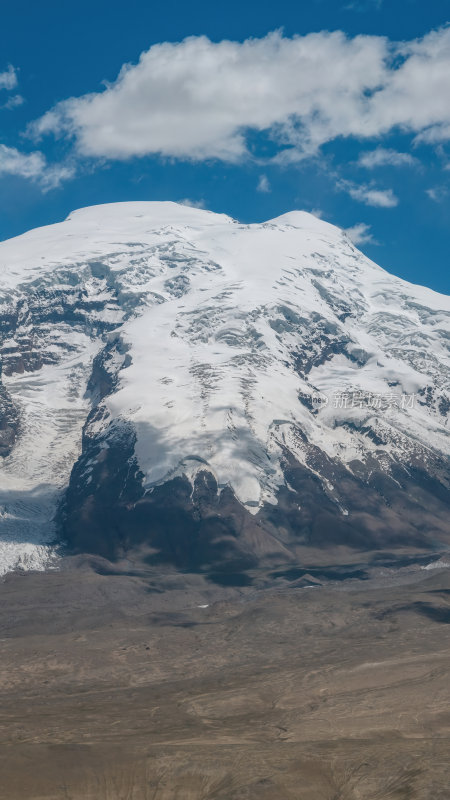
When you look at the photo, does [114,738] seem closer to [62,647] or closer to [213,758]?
[213,758]

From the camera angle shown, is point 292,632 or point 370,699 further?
point 292,632

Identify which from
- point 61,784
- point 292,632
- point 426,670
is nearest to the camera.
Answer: point 61,784

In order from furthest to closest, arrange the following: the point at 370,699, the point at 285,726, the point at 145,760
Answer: the point at 370,699 < the point at 285,726 < the point at 145,760

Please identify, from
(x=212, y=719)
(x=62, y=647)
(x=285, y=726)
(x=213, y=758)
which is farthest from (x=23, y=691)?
(x=213, y=758)

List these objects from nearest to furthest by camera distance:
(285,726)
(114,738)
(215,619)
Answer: (114,738) → (285,726) → (215,619)

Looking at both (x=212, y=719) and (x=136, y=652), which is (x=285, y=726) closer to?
(x=212, y=719)

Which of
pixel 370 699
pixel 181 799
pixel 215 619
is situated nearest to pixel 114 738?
pixel 181 799
